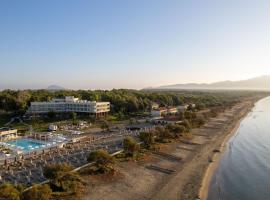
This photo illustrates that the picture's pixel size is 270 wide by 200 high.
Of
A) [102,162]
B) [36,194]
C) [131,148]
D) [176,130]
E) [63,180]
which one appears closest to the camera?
[36,194]

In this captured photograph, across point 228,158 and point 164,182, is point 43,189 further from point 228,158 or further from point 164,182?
point 228,158

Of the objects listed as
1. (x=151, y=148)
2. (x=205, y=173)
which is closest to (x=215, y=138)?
(x=151, y=148)

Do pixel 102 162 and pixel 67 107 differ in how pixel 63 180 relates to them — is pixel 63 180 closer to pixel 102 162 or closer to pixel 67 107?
pixel 102 162

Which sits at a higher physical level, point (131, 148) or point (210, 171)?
point (131, 148)

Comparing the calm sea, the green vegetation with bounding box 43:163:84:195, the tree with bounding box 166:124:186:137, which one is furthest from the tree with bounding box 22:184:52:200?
the tree with bounding box 166:124:186:137

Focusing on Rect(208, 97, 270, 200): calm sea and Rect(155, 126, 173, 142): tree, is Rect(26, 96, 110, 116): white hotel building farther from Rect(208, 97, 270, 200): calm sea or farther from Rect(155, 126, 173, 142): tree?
Rect(208, 97, 270, 200): calm sea

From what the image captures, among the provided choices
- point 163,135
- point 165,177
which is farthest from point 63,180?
point 163,135

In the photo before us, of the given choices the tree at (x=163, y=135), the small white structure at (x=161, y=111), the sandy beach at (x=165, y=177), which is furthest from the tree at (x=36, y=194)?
the small white structure at (x=161, y=111)
